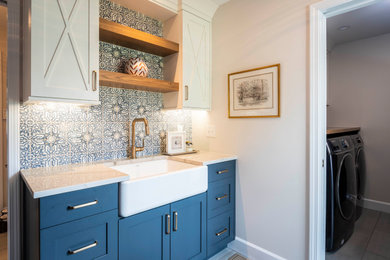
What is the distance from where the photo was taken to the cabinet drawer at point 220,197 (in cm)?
185

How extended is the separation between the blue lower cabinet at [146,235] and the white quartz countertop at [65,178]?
29 centimetres

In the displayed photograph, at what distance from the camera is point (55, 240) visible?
3.43 feet

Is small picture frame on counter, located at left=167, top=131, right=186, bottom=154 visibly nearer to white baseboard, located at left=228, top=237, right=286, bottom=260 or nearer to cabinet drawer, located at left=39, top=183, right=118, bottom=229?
cabinet drawer, located at left=39, top=183, right=118, bottom=229

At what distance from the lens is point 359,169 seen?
2.82 meters

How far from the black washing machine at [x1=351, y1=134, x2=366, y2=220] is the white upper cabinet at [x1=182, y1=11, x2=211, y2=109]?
203 cm

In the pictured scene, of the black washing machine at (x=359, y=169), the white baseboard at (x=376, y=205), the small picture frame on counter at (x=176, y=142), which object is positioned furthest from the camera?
the white baseboard at (x=376, y=205)

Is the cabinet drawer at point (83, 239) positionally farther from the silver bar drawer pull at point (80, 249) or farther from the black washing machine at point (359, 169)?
the black washing machine at point (359, 169)

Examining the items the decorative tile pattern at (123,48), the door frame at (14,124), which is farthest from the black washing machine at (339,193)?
the door frame at (14,124)

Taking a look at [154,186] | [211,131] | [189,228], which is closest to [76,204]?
[154,186]

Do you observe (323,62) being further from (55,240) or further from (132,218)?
(55,240)

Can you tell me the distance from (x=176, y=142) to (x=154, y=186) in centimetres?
85

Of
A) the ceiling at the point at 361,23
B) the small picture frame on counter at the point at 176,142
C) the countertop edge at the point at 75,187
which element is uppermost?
the ceiling at the point at 361,23

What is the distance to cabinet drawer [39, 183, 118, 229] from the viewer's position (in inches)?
40.4

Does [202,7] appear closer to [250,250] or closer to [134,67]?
[134,67]
